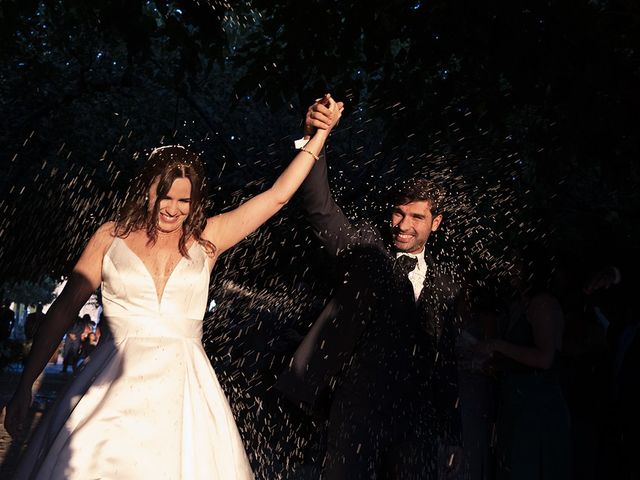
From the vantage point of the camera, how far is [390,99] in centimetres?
1035

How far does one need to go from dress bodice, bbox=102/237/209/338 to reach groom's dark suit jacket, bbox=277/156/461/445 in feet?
2.25

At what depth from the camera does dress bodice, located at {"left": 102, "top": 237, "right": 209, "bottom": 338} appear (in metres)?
5.42

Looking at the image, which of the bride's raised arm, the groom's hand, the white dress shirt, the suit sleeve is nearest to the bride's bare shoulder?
the bride's raised arm

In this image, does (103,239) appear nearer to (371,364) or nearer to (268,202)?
(268,202)

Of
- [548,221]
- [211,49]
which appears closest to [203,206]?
[211,49]

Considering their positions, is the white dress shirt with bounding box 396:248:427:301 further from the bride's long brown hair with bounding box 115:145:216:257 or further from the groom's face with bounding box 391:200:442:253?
the bride's long brown hair with bounding box 115:145:216:257

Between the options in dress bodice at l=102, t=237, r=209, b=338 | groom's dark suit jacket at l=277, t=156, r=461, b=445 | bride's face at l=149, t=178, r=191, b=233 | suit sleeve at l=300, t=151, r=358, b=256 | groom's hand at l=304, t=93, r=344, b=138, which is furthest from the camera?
groom's dark suit jacket at l=277, t=156, r=461, b=445

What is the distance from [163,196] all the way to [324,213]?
31.6 inches

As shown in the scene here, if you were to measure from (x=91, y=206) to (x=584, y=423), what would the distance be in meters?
20.9

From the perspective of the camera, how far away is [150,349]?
5.37 m

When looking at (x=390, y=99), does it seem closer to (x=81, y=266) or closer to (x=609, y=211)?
(x=609, y=211)

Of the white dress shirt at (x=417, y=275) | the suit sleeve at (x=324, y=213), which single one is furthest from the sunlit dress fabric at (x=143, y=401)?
the white dress shirt at (x=417, y=275)

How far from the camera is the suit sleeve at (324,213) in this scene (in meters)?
5.75

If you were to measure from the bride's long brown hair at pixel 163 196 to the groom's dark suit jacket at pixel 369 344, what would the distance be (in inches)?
21.2
